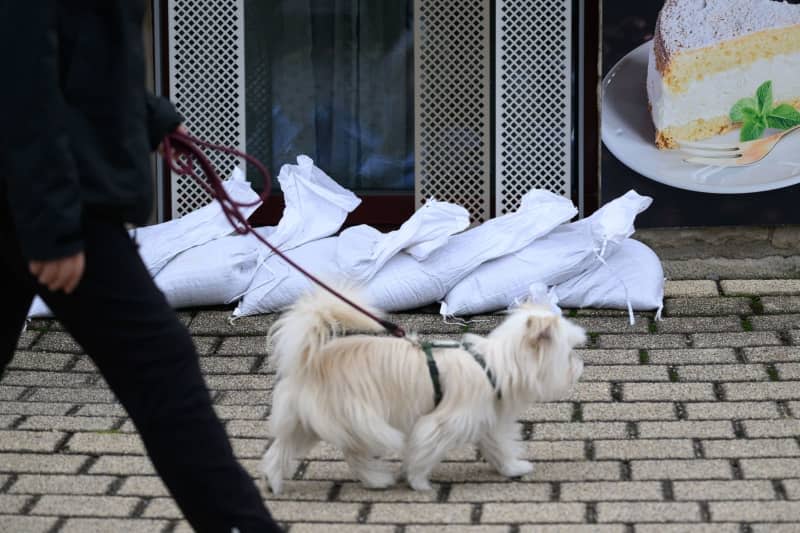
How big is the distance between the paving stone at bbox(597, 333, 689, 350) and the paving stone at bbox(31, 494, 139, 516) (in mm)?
2588

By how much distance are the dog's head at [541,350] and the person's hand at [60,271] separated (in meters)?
1.54

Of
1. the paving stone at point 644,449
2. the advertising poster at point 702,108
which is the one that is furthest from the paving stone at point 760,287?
the paving stone at point 644,449

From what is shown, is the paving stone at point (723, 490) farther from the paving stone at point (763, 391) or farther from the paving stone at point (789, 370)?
the paving stone at point (789, 370)

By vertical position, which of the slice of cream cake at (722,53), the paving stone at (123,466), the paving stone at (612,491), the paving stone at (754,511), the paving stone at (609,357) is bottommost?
the paving stone at (609,357)

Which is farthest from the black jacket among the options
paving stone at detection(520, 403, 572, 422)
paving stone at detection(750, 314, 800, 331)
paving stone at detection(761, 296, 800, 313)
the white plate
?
the white plate

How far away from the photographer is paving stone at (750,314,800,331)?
586 cm

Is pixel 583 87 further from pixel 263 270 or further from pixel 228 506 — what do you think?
pixel 228 506

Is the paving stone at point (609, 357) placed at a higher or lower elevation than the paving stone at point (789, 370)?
lower

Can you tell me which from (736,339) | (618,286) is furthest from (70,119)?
(618,286)

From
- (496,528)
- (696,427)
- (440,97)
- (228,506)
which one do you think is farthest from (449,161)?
(228,506)

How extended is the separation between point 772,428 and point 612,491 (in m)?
0.91

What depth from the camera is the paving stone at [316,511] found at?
372cm

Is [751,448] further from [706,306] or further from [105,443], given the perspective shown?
[105,443]

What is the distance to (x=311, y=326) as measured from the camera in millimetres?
3840
